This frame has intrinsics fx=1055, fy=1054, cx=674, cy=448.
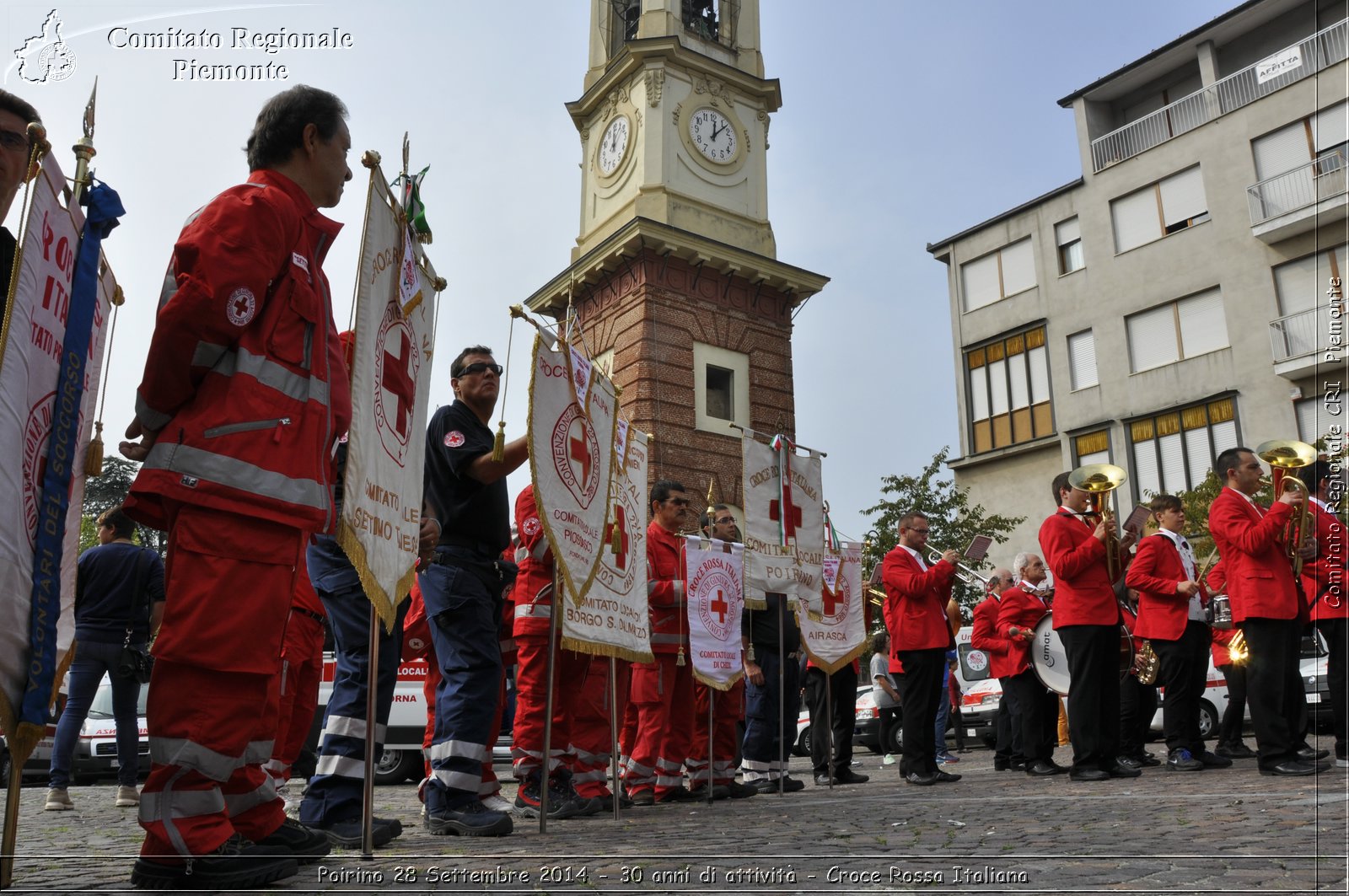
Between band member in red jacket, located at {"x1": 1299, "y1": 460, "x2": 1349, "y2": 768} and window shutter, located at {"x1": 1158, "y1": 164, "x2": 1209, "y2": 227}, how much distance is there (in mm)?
12865

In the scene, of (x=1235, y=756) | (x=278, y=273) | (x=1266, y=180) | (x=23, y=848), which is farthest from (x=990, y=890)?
(x=1266, y=180)

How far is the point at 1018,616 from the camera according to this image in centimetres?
1043

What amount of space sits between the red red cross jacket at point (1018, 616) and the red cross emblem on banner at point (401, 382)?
7.44 metres

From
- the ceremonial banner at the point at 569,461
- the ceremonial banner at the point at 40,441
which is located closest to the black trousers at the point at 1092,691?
the ceremonial banner at the point at 569,461

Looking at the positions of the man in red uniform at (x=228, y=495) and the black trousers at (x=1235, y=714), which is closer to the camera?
the man in red uniform at (x=228, y=495)

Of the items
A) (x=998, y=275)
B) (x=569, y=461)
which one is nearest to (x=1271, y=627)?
(x=569, y=461)

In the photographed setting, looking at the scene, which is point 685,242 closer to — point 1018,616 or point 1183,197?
point 1183,197

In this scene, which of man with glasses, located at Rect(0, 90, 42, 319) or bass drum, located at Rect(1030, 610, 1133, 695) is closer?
man with glasses, located at Rect(0, 90, 42, 319)

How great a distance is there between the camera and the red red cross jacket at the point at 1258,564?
22.9 feet

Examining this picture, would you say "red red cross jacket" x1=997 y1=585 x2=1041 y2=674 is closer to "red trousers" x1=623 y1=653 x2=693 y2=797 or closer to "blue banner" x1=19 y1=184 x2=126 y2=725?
"red trousers" x1=623 y1=653 x2=693 y2=797

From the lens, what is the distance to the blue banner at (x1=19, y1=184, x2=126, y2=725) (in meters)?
3.26

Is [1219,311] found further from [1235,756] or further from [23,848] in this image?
[23,848]

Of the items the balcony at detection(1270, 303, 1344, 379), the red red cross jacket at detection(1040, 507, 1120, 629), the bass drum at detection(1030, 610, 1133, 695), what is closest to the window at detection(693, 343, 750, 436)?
the balcony at detection(1270, 303, 1344, 379)

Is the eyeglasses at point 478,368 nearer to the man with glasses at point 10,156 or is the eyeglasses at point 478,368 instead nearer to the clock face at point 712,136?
the man with glasses at point 10,156
